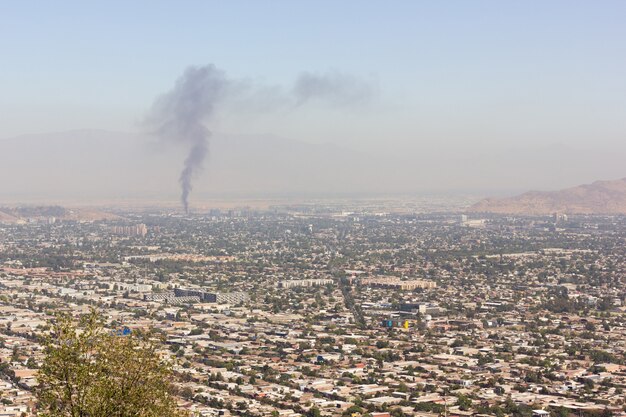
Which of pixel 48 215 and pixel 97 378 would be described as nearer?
pixel 97 378

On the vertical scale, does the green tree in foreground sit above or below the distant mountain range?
above

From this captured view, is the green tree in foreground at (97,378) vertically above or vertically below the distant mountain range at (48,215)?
above

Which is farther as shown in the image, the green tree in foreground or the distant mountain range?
the distant mountain range

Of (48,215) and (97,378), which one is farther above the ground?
(97,378)

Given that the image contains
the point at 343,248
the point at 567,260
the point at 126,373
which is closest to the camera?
the point at 126,373

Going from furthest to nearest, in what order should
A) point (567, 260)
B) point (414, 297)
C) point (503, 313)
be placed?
point (567, 260) < point (414, 297) < point (503, 313)

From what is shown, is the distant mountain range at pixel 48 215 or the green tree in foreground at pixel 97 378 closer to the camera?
the green tree in foreground at pixel 97 378

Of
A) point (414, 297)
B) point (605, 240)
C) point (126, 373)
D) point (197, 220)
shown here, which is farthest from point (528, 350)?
point (197, 220)

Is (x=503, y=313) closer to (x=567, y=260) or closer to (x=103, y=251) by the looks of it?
(x=567, y=260)
